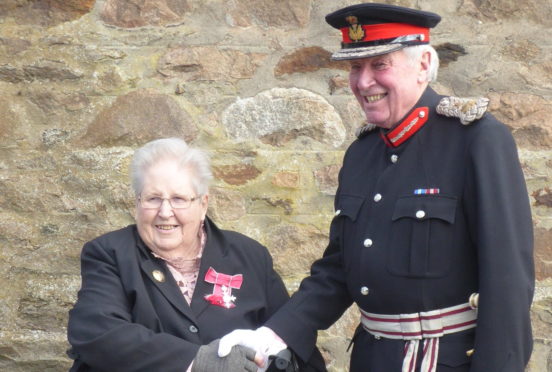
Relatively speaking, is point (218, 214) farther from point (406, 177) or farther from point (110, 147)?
point (406, 177)

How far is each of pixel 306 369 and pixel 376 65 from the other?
1084mm

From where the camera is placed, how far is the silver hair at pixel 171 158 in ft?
9.54

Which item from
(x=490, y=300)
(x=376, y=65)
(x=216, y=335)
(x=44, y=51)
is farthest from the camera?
(x=44, y=51)

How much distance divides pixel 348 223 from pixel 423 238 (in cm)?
33

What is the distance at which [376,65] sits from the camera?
2.51 metres

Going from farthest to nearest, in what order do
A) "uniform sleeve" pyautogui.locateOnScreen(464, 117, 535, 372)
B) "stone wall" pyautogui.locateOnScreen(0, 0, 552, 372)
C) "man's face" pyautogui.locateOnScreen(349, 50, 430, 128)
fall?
1. "stone wall" pyautogui.locateOnScreen(0, 0, 552, 372)
2. "man's face" pyautogui.locateOnScreen(349, 50, 430, 128)
3. "uniform sleeve" pyautogui.locateOnScreen(464, 117, 535, 372)

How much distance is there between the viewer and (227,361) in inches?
104

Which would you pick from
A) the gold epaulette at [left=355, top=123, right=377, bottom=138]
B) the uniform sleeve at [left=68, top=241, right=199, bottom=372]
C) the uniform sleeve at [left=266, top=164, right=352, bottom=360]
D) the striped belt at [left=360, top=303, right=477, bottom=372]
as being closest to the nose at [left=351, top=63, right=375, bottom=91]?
the gold epaulette at [left=355, top=123, right=377, bottom=138]

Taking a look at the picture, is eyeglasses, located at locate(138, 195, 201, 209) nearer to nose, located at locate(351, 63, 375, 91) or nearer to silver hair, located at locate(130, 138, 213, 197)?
silver hair, located at locate(130, 138, 213, 197)

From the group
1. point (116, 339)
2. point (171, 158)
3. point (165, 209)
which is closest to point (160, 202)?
point (165, 209)

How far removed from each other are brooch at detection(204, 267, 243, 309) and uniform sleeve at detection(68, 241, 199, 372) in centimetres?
23

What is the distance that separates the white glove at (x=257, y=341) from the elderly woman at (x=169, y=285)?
3cm

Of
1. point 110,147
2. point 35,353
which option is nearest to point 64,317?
point 35,353

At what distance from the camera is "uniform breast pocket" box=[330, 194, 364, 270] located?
2.63m
